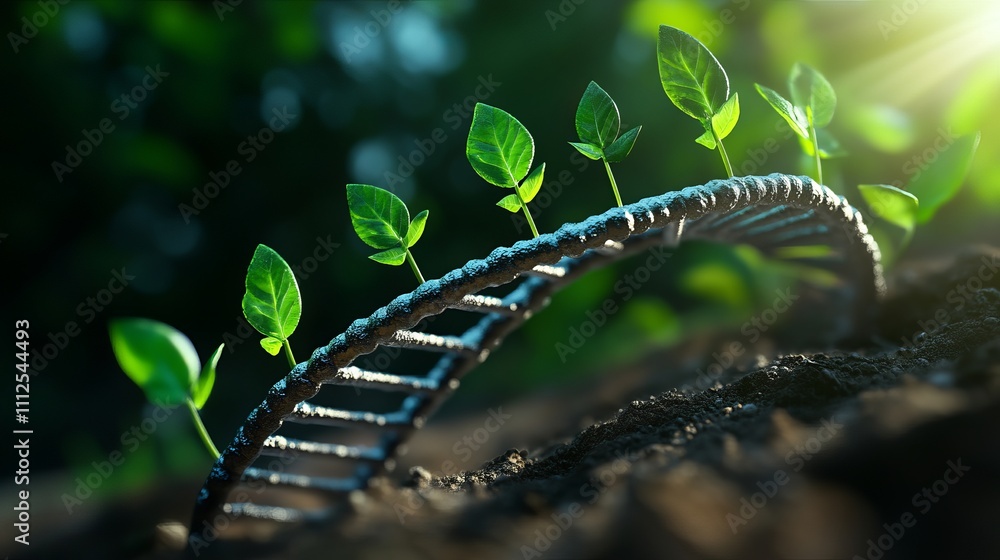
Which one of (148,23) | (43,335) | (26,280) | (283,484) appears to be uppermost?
(148,23)

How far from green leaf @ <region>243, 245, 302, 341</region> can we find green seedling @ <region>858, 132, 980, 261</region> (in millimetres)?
642

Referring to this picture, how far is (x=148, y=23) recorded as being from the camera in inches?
53.2

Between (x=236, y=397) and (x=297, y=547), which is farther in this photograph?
(x=236, y=397)

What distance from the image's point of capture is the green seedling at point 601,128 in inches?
20.9

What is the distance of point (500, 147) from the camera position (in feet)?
1.71

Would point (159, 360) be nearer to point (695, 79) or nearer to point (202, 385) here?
point (202, 385)

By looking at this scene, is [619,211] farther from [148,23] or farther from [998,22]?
[148,23]

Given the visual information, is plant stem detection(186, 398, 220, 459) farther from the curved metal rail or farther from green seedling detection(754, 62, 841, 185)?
green seedling detection(754, 62, 841, 185)

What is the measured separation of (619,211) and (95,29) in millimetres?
1423

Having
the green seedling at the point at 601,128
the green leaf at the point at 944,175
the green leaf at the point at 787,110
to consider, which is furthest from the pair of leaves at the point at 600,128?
the green leaf at the point at 944,175

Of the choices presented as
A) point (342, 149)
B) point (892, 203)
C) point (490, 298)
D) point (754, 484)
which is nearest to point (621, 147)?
point (490, 298)

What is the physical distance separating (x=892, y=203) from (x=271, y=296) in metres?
0.70

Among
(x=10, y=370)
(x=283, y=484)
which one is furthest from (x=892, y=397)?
(x=10, y=370)

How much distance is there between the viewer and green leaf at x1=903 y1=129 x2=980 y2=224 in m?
0.75
